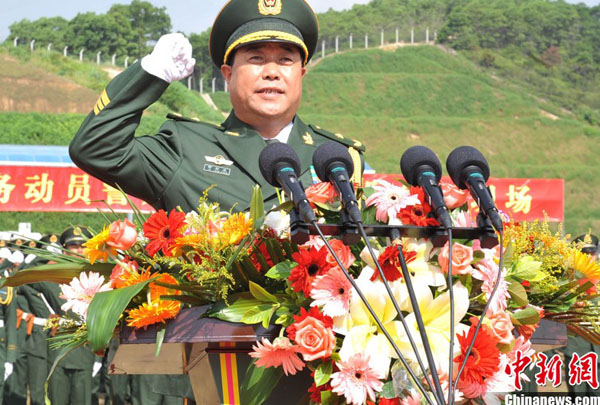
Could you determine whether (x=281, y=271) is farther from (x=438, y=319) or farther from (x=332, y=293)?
(x=438, y=319)

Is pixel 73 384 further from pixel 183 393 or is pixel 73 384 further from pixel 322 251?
pixel 322 251

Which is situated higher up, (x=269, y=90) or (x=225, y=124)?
(x=269, y=90)

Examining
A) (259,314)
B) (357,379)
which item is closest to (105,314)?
(259,314)

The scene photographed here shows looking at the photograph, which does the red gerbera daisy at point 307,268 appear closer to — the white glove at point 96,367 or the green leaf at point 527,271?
the green leaf at point 527,271

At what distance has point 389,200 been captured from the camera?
5.82ft

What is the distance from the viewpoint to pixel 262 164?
1712 mm

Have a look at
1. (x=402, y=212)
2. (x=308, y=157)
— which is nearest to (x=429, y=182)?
(x=402, y=212)

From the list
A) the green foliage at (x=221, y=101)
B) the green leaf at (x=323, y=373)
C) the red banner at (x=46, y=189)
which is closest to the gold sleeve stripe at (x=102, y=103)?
the green leaf at (x=323, y=373)

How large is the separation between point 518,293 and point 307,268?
1.63 feet

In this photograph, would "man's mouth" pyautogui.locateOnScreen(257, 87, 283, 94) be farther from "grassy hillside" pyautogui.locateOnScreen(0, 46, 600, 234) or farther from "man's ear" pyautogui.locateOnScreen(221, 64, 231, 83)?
"grassy hillside" pyautogui.locateOnScreen(0, 46, 600, 234)

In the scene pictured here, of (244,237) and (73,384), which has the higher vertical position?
(244,237)

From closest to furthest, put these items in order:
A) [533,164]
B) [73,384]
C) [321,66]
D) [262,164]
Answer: [262,164], [73,384], [533,164], [321,66]

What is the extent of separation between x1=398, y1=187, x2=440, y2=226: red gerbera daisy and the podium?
354 millimetres

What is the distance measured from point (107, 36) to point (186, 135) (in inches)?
2328
